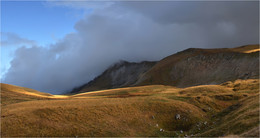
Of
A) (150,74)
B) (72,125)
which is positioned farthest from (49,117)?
(150,74)

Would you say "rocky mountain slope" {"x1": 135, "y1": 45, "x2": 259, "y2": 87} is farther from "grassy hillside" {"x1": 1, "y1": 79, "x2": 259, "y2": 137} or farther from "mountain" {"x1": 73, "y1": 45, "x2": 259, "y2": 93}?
"grassy hillside" {"x1": 1, "y1": 79, "x2": 259, "y2": 137}

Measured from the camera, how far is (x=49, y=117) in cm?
2861

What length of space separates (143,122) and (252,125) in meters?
16.4

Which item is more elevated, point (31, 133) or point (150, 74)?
point (150, 74)

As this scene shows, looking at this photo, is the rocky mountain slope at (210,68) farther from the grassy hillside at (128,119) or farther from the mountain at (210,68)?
the grassy hillside at (128,119)

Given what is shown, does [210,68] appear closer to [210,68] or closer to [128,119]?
[210,68]

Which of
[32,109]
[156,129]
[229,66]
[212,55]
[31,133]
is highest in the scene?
[212,55]

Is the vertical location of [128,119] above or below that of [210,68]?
below

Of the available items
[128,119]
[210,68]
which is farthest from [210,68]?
[128,119]

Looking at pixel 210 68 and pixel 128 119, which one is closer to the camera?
pixel 128 119

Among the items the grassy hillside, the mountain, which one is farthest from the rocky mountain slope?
the grassy hillside

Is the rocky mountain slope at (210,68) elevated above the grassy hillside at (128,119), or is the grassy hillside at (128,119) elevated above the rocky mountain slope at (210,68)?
the rocky mountain slope at (210,68)

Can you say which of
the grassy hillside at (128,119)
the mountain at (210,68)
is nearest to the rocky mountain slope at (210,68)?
the mountain at (210,68)

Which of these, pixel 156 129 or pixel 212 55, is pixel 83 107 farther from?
pixel 212 55
